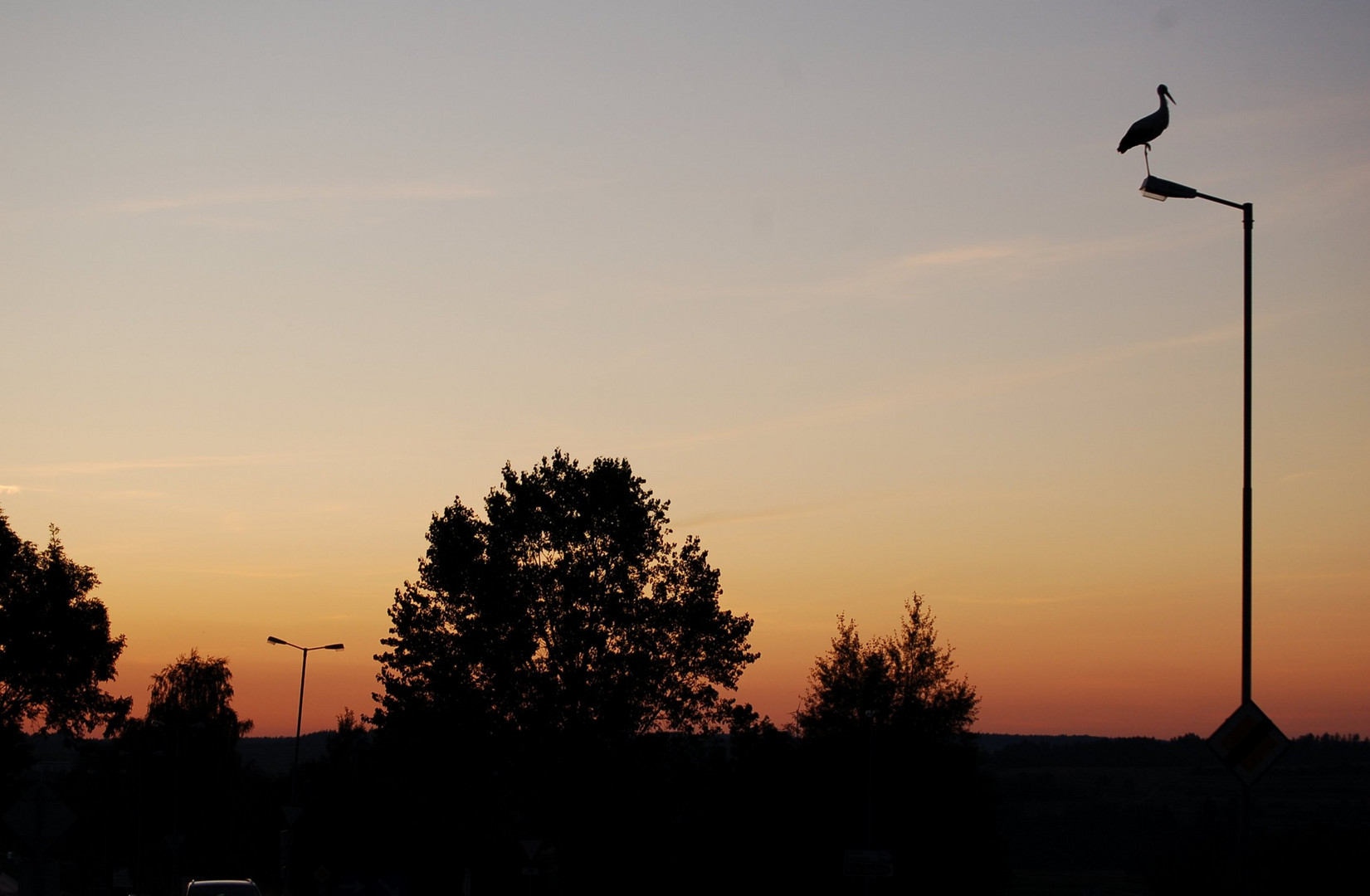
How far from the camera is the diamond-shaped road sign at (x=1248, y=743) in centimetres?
1453

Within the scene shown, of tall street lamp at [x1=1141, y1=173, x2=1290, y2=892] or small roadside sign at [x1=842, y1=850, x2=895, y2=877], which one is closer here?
tall street lamp at [x1=1141, y1=173, x2=1290, y2=892]

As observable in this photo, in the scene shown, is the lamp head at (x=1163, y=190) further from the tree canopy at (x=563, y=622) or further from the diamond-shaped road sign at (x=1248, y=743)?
the tree canopy at (x=563, y=622)

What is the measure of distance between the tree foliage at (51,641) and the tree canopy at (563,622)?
583 inches

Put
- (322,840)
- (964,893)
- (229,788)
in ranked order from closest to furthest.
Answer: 1. (964,893)
2. (322,840)
3. (229,788)

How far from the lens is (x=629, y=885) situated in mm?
55406

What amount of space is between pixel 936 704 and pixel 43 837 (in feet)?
146

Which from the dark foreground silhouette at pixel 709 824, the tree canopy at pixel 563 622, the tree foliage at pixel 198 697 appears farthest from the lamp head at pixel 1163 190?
the tree foliage at pixel 198 697

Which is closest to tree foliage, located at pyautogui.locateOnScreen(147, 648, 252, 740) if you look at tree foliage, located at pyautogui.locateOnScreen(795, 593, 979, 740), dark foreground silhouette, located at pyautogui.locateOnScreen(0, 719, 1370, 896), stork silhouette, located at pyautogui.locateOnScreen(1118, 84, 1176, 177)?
dark foreground silhouette, located at pyautogui.locateOnScreen(0, 719, 1370, 896)

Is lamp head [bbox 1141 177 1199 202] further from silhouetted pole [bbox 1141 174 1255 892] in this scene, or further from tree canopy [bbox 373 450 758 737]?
tree canopy [bbox 373 450 758 737]

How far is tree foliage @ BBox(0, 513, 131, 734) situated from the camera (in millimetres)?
57375

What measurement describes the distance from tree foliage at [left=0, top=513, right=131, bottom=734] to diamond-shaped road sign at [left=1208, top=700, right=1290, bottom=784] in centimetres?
5344

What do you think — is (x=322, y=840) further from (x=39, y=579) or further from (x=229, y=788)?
(x=39, y=579)

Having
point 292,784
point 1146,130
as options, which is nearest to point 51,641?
point 292,784

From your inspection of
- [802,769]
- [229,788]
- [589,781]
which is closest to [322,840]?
[229,788]
